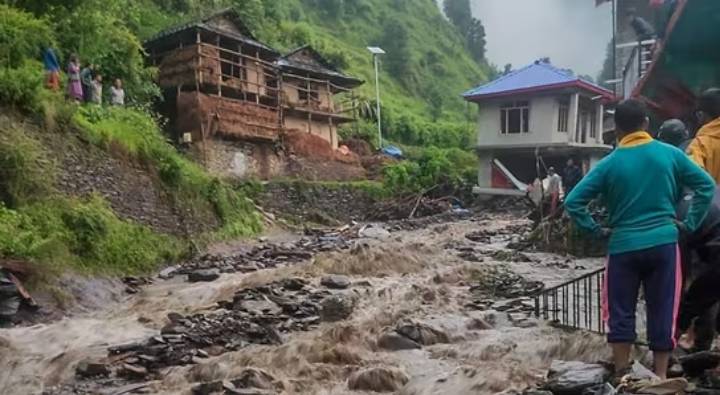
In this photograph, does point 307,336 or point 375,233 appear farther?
point 375,233

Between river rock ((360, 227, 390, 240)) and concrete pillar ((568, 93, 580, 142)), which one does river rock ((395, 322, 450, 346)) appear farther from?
concrete pillar ((568, 93, 580, 142))

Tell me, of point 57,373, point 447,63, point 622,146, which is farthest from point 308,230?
point 447,63

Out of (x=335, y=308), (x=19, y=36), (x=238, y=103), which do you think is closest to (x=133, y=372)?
(x=335, y=308)

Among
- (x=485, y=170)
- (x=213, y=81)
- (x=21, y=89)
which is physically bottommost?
(x=485, y=170)

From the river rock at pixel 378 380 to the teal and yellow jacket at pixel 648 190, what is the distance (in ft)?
10.4

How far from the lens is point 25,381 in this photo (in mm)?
6977

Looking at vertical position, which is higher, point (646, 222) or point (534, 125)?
point (534, 125)

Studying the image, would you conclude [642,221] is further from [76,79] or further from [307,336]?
[76,79]

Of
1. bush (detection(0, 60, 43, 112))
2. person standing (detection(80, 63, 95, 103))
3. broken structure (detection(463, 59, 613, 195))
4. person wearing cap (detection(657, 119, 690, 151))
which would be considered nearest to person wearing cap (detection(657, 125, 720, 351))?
person wearing cap (detection(657, 119, 690, 151))

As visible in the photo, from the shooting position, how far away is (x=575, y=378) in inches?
179

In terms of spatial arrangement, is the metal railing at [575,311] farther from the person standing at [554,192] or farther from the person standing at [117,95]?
the person standing at [117,95]

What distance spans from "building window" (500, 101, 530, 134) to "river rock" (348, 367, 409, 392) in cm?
2535

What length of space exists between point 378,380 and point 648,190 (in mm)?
3729

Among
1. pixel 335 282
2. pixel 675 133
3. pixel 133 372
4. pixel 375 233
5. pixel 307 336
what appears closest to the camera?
pixel 675 133
